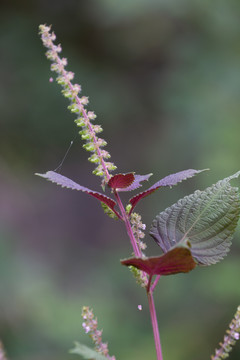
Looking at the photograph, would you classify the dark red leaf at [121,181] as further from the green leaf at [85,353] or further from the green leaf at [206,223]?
the green leaf at [85,353]

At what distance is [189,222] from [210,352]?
3.86m

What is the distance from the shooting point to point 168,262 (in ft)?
2.62

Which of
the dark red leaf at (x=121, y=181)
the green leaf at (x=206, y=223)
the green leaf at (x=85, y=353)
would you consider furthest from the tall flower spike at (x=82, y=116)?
the green leaf at (x=85, y=353)

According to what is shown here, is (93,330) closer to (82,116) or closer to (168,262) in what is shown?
(168,262)

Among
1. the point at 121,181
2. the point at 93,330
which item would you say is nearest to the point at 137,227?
the point at 121,181

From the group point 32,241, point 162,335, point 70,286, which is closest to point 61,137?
point 32,241

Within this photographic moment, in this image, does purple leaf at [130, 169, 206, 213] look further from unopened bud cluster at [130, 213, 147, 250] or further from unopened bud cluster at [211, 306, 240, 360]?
unopened bud cluster at [211, 306, 240, 360]

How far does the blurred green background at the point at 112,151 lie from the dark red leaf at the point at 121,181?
2328 millimetres

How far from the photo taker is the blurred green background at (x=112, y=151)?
14.7 feet

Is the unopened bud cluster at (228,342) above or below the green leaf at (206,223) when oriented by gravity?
below

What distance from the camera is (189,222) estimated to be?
3.11 ft

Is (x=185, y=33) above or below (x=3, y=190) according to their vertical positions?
above

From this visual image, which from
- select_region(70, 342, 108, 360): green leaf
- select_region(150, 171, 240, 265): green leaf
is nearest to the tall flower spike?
select_region(150, 171, 240, 265): green leaf

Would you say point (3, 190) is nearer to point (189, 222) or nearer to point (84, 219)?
point (84, 219)
